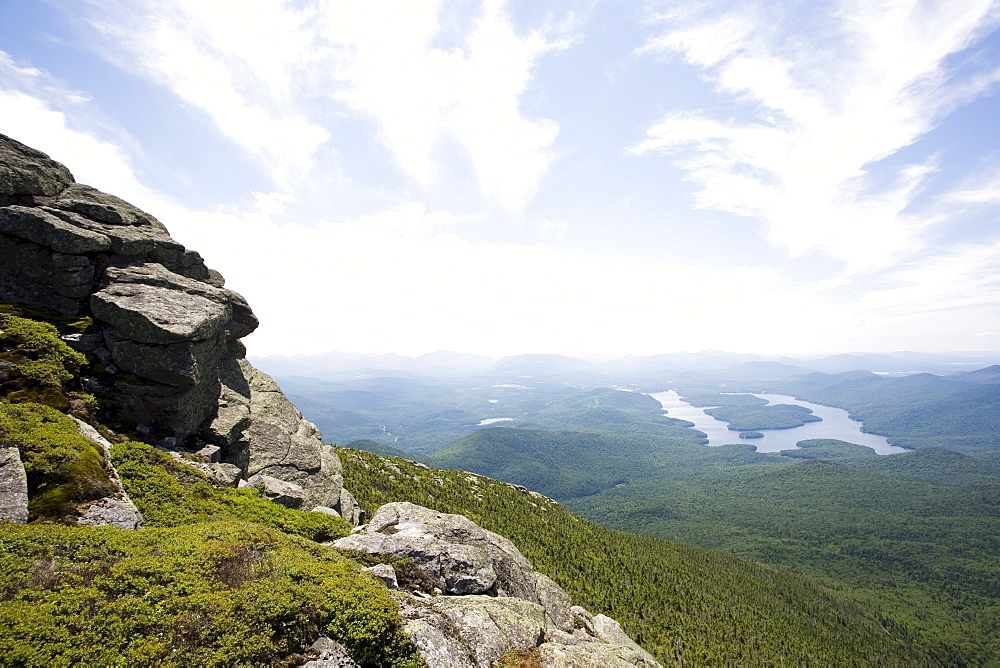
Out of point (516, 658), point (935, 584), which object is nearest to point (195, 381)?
point (516, 658)

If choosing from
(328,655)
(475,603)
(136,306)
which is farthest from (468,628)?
(136,306)

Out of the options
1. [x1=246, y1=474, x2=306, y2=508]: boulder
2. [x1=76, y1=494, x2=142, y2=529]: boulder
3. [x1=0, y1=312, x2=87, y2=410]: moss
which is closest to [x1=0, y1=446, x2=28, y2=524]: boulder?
[x1=76, y1=494, x2=142, y2=529]: boulder

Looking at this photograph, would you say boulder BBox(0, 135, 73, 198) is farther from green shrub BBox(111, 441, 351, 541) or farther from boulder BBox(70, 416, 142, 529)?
boulder BBox(70, 416, 142, 529)

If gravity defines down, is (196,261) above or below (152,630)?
above

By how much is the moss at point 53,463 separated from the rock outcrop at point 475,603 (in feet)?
29.0

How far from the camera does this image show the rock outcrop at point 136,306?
20.3 metres

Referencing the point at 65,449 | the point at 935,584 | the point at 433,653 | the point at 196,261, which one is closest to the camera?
the point at 433,653

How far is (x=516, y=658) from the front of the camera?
1229 cm

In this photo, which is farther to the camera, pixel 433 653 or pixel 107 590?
pixel 433 653

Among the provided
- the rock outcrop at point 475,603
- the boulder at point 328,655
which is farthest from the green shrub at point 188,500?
the boulder at point 328,655

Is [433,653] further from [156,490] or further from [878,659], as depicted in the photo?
[878,659]

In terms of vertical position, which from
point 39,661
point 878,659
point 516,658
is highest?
point 39,661

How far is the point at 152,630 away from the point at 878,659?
140 meters

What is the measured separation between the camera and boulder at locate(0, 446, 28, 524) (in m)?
10.7
